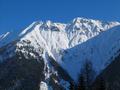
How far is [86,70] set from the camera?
288 feet

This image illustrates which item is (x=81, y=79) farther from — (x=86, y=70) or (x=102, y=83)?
(x=86, y=70)

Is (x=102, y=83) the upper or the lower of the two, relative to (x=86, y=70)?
lower

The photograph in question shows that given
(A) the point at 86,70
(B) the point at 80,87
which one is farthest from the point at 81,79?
(A) the point at 86,70

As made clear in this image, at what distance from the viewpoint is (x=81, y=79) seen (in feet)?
215

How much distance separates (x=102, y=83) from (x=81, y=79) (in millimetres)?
2988

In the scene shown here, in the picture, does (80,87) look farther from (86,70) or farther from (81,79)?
(86,70)

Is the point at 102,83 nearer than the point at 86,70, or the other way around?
the point at 102,83

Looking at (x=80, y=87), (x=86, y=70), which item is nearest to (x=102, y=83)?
(x=80, y=87)

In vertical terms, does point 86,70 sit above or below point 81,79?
above

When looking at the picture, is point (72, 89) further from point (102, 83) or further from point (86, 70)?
point (86, 70)

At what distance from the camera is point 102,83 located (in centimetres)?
6425

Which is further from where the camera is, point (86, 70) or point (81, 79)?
point (86, 70)

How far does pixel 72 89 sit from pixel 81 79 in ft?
8.49

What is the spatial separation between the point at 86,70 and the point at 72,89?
20642mm
